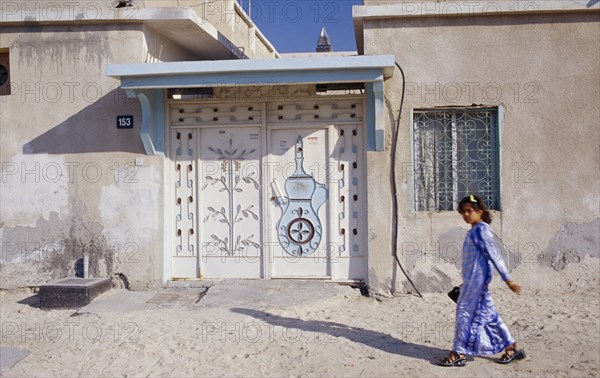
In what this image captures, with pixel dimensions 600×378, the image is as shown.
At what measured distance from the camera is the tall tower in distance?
15.2 m

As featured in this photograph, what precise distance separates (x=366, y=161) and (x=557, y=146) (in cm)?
221

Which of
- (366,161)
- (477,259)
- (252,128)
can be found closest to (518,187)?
(366,161)

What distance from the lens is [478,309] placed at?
15.9 ft

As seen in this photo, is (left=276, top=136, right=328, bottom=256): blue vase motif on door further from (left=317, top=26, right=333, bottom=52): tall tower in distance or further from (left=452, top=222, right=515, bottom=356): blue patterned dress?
(left=317, top=26, right=333, bottom=52): tall tower in distance

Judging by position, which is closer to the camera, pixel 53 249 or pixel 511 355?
pixel 511 355

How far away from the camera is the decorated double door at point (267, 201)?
294 inches

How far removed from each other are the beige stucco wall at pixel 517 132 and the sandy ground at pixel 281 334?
40 centimetres

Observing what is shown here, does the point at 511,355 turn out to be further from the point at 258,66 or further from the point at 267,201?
the point at 258,66

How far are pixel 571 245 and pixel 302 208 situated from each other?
3.18 meters

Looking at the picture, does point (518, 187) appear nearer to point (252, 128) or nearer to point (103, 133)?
point (252, 128)

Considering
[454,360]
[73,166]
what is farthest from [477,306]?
[73,166]

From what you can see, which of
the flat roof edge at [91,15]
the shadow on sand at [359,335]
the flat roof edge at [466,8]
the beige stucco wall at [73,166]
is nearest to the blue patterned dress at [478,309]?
the shadow on sand at [359,335]

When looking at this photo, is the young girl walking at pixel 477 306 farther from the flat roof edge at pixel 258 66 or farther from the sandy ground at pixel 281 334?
the flat roof edge at pixel 258 66

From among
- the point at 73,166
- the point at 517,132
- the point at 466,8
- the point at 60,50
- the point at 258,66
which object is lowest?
the point at 73,166
